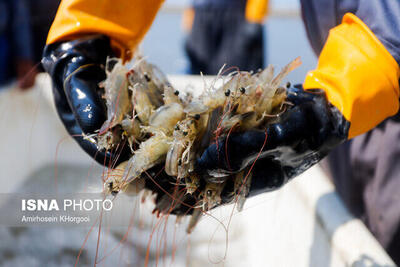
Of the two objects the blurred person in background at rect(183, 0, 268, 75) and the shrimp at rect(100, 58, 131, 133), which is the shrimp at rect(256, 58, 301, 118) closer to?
the shrimp at rect(100, 58, 131, 133)

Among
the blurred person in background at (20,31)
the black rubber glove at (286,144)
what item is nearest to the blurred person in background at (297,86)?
the black rubber glove at (286,144)

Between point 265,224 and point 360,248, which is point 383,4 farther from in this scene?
point 265,224

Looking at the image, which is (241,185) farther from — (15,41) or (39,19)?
(39,19)

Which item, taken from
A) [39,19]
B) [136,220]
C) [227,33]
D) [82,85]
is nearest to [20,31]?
[39,19]

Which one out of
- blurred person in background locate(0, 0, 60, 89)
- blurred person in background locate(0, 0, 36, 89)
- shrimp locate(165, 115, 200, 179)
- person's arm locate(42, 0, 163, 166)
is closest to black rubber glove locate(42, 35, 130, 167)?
person's arm locate(42, 0, 163, 166)

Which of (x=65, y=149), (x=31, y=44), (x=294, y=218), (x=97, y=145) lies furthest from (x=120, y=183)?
(x=31, y=44)

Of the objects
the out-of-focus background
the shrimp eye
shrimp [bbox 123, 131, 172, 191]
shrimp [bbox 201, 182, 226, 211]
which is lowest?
the out-of-focus background

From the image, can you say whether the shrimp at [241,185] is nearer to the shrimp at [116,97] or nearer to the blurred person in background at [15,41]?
the shrimp at [116,97]
